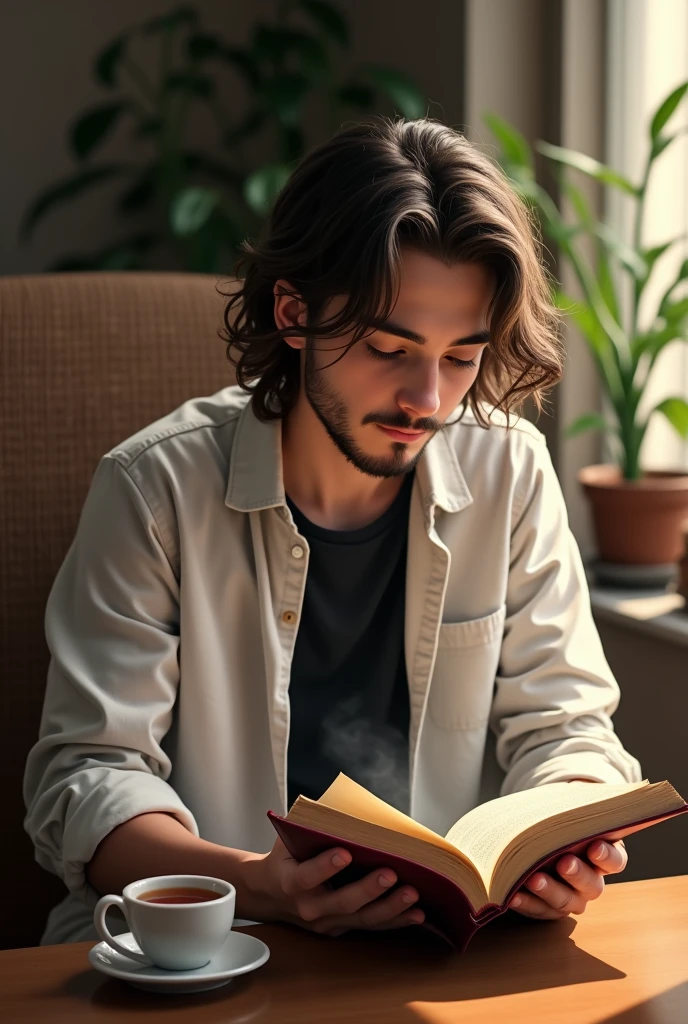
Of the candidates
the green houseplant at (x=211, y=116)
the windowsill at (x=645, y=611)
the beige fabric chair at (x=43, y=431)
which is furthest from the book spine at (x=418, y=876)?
the green houseplant at (x=211, y=116)

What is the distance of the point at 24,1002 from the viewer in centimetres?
84

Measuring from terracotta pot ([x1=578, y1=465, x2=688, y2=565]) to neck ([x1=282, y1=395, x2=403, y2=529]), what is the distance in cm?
78

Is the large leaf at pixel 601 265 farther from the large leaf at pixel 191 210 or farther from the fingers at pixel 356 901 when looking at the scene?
the fingers at pixel 356 901

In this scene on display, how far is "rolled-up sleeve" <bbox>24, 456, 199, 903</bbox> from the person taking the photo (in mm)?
1178

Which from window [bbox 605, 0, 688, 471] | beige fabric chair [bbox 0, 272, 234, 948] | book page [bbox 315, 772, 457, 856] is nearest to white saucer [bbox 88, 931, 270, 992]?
book page [bbox 315, 772, 457, 856]

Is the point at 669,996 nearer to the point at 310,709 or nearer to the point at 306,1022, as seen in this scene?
the point at 306,1022

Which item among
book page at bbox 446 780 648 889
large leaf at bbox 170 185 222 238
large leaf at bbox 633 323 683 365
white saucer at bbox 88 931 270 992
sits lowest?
white saucer at bbox 88 931 270 992

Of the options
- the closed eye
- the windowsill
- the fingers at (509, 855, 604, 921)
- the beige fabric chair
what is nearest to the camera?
the fingers at (509, 855, 604, 921)

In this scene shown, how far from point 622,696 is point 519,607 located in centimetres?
71

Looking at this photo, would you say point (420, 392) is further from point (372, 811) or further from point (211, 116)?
point (211, 116)

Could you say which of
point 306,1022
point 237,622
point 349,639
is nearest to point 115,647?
point 237,622

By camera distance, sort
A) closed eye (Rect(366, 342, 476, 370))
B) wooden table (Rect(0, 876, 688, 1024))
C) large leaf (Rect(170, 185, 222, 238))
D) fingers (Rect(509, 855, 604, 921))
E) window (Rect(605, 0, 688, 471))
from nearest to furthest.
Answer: wooden table (Rect(0, 876, 688, 1024)), fingers (Rect(509, 855, 604, 921)), closed eye (Rect(366, 342, 476, 370)), window (Rect(605, 0, 688, 471)), large leaf (Rect(170, 185, 222, 238))

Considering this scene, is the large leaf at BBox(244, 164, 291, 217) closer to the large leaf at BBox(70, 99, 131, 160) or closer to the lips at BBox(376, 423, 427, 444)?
the large leaf at BBox(70, 99, 131, 160)

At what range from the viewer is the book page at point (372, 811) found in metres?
0.91
